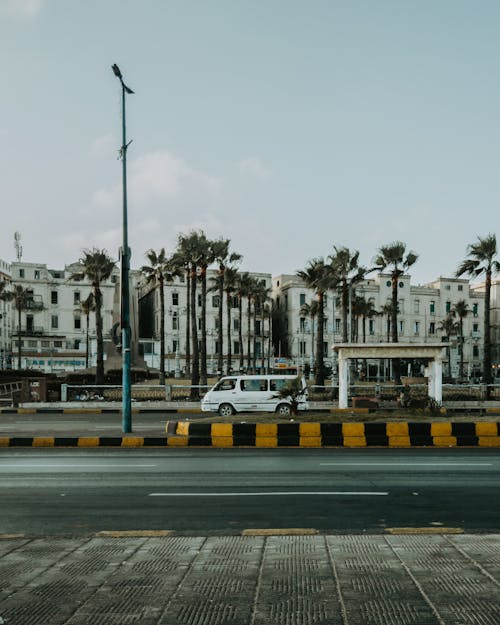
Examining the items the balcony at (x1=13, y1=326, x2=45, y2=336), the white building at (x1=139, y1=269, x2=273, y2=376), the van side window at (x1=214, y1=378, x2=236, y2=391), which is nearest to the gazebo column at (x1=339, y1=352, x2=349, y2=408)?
the van side window at (x1=214, y1=378, x2=236, y2=391)

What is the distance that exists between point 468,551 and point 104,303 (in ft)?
309

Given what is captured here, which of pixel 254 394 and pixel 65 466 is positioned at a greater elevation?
pixel 254 394

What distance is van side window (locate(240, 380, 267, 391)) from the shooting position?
27.4m

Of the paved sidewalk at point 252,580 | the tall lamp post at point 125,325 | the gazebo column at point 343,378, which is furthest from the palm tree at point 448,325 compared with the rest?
the paved sidewalk at point 252,580

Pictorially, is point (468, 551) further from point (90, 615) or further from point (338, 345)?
point (338, 345)

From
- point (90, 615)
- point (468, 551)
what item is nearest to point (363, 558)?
point (468, 551)

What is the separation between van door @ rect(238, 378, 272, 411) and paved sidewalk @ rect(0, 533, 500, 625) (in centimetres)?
1988

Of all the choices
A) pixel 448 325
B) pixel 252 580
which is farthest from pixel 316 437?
pixel 448 325

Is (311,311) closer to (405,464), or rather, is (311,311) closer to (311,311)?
(311,311)

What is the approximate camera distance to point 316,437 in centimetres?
1753

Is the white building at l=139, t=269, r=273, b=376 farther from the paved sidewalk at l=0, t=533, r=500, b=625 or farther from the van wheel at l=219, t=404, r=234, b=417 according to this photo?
the paved sidewalk at l=0, t=533, r=500, b=625

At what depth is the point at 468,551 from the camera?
21.3ft

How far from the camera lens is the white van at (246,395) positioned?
2723cm

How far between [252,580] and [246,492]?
461cm
